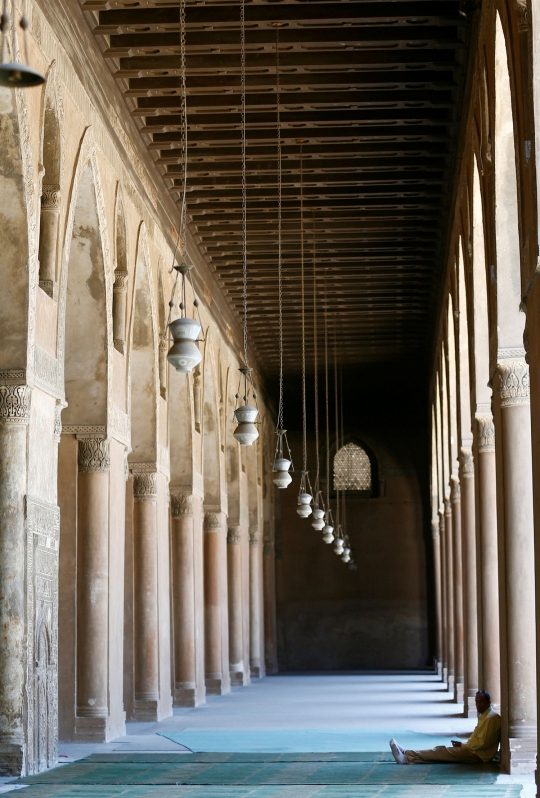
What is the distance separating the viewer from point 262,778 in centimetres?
960

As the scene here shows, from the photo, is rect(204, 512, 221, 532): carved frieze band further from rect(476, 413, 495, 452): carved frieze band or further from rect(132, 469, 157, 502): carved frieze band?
rect(476, 413, 495, 452): carved frieze band

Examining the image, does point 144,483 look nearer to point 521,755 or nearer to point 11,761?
point 11,761

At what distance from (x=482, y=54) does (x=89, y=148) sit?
3847mm

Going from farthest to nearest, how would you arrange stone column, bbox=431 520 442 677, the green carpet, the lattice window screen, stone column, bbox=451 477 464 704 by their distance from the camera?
the lattice window screen < stone column, bbox=431 520 442 677 < stone column, bbox=451 477 464 704 < the green carpet

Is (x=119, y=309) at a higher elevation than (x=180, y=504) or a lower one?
higher

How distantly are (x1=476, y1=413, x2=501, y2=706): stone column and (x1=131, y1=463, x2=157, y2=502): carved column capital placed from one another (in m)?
4.47

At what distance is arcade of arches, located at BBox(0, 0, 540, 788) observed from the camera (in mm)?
9500

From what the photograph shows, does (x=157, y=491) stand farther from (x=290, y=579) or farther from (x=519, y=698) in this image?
(x=290, y=579)

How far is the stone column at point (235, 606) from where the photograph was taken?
23.9 metres

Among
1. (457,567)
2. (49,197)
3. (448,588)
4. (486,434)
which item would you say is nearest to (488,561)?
(486,434)

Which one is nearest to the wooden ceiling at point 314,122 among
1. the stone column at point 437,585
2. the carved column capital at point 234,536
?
the carved column capital at point 234,536

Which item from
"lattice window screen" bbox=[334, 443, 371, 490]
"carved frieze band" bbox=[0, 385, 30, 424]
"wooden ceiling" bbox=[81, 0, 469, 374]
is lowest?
"carved frieze band" bbox=[0, 385, 30, 424]

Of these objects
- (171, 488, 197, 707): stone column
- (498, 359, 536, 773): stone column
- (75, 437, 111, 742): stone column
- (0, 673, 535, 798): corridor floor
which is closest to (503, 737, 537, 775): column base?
(498, 359, 536, 773): stone column

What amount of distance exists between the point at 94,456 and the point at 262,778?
422 centimetres
